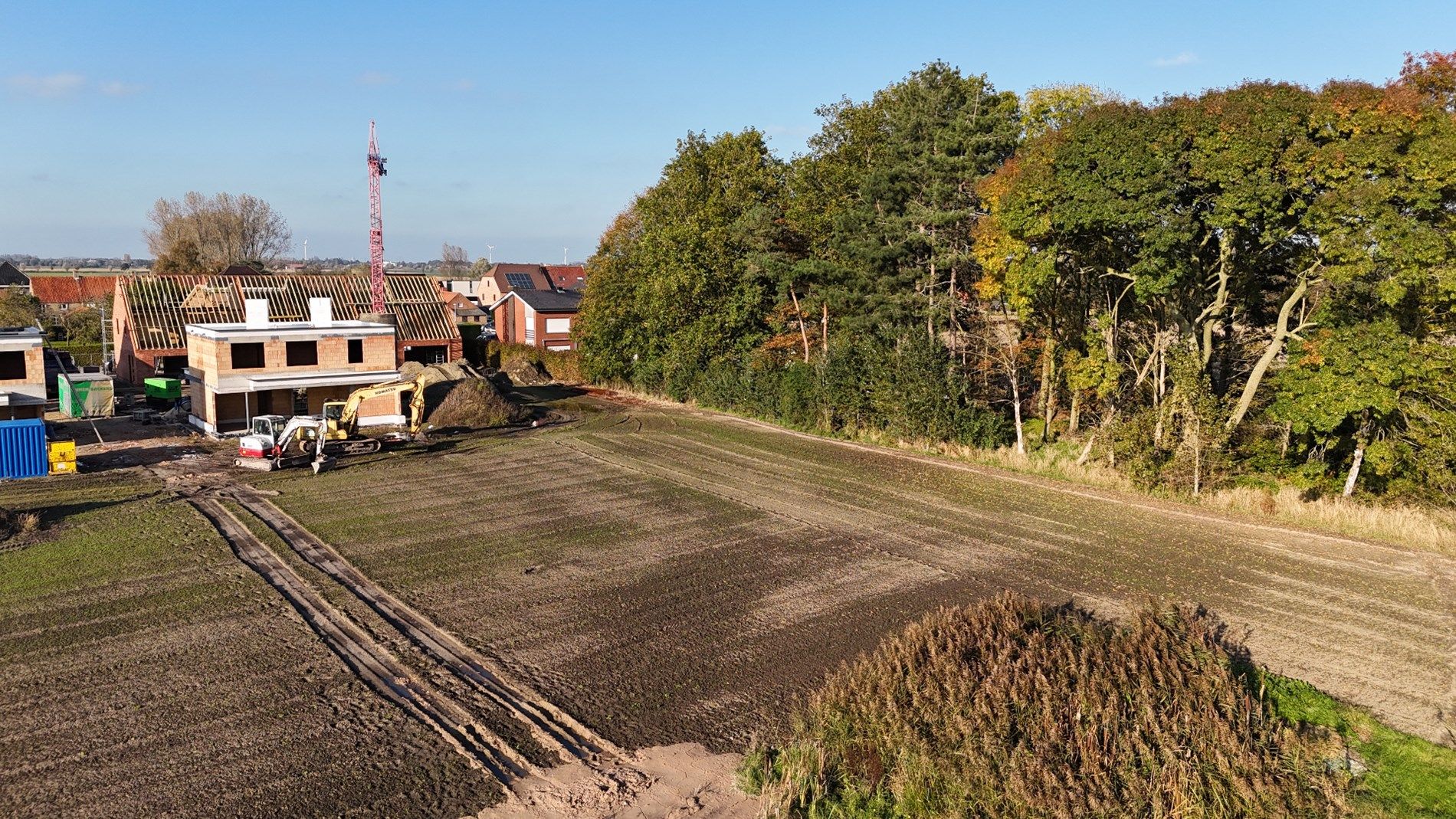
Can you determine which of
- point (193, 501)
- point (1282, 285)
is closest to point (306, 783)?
point (193, 501)

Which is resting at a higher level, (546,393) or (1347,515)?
(546,393)

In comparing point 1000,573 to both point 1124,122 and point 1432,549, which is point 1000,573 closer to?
point 1432,549

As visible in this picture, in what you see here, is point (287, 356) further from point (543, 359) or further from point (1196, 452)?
point (1196, 452)

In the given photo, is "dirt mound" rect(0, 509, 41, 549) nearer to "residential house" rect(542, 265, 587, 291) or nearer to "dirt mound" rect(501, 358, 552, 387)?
"dirt mound" rect(501, 358, 552, 387)

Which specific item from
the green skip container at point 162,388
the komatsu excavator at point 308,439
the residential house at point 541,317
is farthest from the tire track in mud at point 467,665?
the residential house at point 541,317

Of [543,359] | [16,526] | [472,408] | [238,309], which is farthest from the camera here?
[543,359]

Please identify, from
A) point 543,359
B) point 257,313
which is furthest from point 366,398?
point 543,359

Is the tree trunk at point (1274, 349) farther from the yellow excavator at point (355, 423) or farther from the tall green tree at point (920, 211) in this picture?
the yellow excavator at point (355, 423)

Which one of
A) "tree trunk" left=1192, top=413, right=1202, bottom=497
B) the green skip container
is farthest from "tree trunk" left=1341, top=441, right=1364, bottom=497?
the green skip container
